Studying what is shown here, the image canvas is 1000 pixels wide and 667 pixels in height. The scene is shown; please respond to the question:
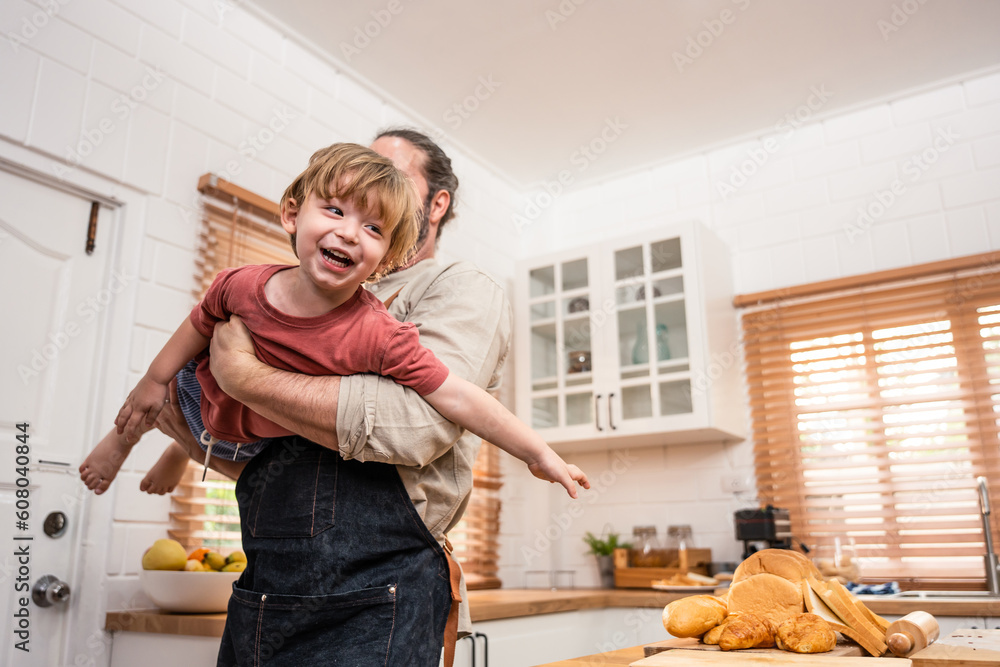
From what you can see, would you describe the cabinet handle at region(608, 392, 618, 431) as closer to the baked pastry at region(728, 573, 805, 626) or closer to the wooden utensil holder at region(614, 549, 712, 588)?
the wooden utensil holder at region(614, 549, 712, 588)

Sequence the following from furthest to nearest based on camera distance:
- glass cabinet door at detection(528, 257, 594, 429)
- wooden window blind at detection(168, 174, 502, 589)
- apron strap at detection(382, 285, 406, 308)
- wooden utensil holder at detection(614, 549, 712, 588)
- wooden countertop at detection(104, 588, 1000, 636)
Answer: glass cabinet door at detection(528, 257, 594, 429) → wooden utensil holder at detection(614, 549, 712, 588) → wooden window blind at detection(168, 174, 502, 589) → wooden countertop at detection(104, 588, 1000, 636) → apron strap at detection(382, 285, 406, 308)

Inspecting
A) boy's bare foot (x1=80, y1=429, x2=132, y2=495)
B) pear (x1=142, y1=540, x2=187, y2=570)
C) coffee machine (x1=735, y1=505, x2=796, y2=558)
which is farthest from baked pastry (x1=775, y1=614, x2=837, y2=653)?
coffee machine (x1=735, y1=505, x2=796, y2=558)

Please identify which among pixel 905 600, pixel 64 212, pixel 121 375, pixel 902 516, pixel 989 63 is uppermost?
pixel 989 63

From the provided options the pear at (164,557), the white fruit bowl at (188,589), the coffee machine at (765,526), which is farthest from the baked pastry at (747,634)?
the coffee machine at (765,526)

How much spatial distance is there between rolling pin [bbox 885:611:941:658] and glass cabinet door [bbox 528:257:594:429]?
85.0 inches

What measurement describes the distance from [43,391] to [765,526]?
2402 mm

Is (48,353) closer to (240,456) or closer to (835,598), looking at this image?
(240,456)

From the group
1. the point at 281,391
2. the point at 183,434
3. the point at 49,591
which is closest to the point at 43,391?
the point at 49,591

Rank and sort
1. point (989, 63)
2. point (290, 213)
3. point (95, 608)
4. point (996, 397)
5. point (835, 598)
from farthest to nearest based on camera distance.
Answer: point (989, 63) < point (996, 397) < point (95, 608) < point (835, 598) < point (290, 213)

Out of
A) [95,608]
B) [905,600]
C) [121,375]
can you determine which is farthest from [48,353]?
[905,600]

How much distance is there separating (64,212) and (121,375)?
0.47m

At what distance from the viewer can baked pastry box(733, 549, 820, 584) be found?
4.39 ft

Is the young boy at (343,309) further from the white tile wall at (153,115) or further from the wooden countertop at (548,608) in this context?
the white tile wall at (153,115)

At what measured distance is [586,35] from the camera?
2.89 m
